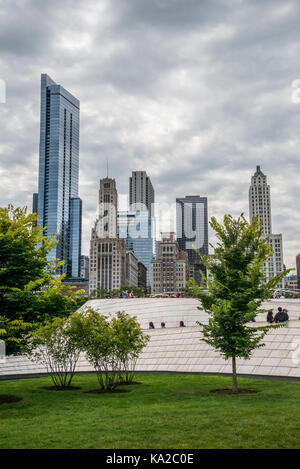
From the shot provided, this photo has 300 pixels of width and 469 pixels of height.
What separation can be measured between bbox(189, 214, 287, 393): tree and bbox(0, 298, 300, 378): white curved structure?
598 centimetres

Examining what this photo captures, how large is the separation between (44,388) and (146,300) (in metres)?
25.7

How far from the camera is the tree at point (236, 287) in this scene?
19672 millimetres

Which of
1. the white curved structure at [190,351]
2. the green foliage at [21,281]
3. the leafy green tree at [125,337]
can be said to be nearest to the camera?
the green foliage at [21,281]

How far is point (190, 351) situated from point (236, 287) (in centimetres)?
1231

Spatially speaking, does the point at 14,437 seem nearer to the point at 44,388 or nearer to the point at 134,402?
the point at 134,402

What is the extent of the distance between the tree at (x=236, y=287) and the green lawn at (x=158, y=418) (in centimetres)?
243

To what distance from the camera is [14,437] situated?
12.0m

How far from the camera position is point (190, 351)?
3109cm

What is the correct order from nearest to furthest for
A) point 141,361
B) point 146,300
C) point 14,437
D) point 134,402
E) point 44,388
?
point 14,437 < point 134,402 < point 44,388 < point 141,361 < point 146,300

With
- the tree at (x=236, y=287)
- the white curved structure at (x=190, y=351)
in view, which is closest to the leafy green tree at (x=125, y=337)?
the tree at (x=236, y=287)

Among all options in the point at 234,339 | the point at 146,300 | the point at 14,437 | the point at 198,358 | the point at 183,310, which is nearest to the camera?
the point at 14,437

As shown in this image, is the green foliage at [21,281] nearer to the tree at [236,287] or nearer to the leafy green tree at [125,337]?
the leafy green tree at [125,337]

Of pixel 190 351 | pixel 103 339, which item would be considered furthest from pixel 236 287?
pixel 190 351
